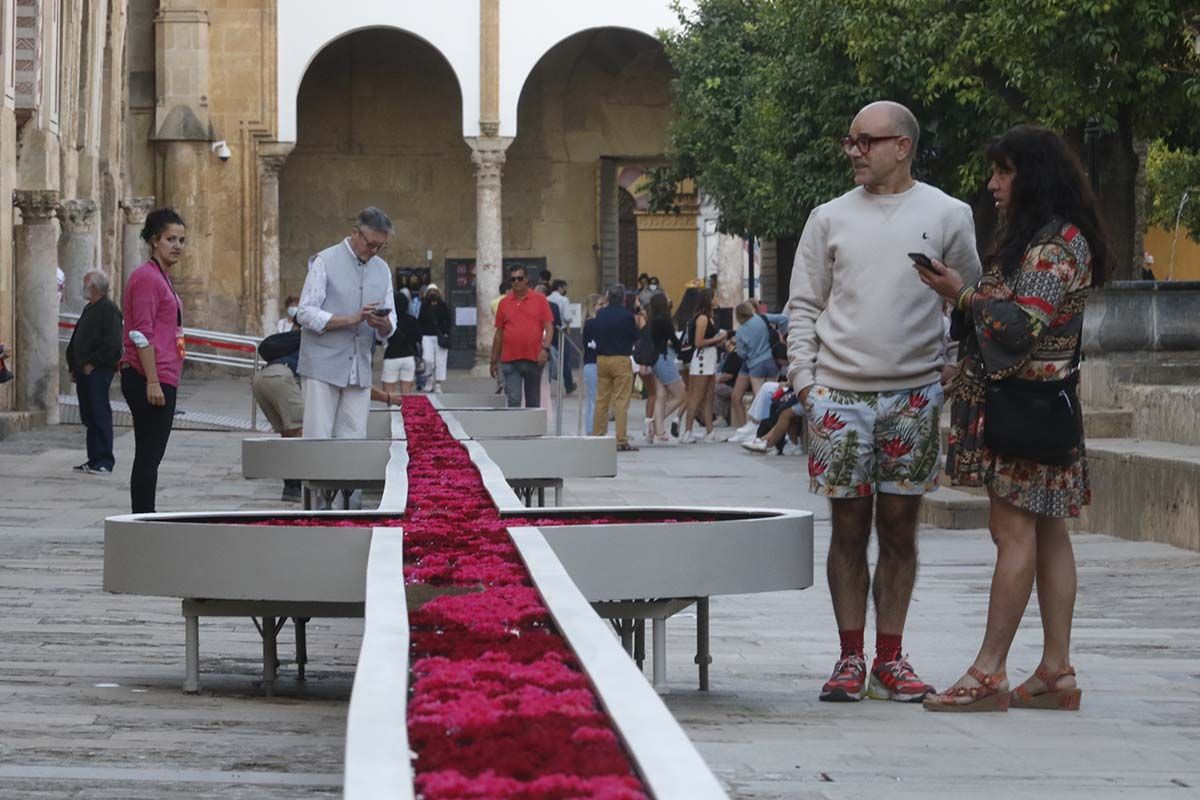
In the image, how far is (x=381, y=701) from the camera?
352cm

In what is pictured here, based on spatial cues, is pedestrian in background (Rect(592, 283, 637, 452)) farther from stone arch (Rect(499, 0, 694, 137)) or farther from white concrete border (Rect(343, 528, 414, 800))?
stone arch (Rect(499, 0, 694, 137))

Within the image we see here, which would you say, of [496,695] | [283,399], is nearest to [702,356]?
[283,399]

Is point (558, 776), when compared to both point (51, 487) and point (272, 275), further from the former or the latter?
point (272, 275)

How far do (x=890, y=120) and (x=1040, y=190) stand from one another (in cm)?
45

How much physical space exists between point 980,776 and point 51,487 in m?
11.4

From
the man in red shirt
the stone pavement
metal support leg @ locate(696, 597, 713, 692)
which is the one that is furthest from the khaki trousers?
metal support leg @ locate(696, 597, 713, 692)

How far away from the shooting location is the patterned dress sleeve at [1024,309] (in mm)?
5758

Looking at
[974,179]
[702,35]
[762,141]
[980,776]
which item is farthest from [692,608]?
[702,35]

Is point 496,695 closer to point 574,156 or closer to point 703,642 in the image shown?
point 703,642

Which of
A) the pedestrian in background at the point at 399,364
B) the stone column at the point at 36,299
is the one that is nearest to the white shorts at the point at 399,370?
the pedestrian in background at the point at 399,364

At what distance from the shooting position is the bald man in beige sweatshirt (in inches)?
239

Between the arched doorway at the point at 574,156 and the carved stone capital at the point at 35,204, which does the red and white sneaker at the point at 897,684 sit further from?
the arched doorway at the point at 574,156

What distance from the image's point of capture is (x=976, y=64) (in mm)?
21812

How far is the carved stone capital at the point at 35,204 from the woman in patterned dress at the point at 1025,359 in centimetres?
1813
